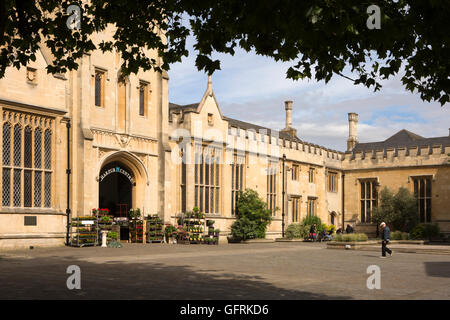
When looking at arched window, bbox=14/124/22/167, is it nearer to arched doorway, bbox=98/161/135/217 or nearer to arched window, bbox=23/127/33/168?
arched window, bbox=23/127/33/168

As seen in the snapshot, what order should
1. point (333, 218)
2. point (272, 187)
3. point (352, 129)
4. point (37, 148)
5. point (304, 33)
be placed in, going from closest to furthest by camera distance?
point (304, 33)
point (37, 148)
point (272, 187)
point (333, 218)
point (352, 129)

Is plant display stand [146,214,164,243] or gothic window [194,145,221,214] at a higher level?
gothic window [194,145,221,214]

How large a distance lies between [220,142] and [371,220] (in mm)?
17136

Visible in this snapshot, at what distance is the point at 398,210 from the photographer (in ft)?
142

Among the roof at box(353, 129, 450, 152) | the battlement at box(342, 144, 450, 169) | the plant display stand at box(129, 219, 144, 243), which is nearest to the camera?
the plant display stand at box(129, 219, 144, 243)

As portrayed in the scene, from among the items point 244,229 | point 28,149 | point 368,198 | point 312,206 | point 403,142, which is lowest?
point 244,229

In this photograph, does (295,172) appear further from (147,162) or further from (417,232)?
(147,162)

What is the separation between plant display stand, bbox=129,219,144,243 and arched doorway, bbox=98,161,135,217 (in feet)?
5.34

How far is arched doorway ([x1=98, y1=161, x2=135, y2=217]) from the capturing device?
1167 inches

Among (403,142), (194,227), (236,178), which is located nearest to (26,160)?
(194,227)

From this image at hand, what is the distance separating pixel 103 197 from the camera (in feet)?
115

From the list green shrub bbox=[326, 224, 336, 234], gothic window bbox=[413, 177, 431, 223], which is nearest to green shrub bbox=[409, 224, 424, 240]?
gothic window bbox=[413, 177, 431, 223]

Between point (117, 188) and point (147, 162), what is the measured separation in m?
4.34
